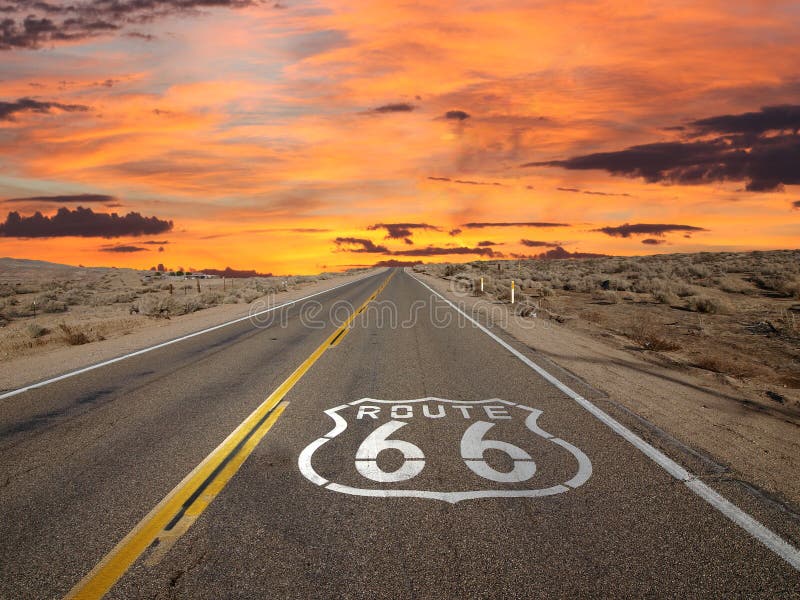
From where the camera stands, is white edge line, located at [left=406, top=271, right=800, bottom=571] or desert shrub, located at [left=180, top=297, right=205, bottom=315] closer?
white edge line, located at [left=406, top=271, right=800, bottom=571]

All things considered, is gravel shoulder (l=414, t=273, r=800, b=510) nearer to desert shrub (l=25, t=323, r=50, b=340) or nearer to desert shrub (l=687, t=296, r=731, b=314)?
desert shrub (l=687, t=296, r=731, b=314)

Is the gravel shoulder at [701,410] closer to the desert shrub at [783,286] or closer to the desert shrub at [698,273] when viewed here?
the desert shrub at [783,286]

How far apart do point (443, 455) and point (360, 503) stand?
125cm

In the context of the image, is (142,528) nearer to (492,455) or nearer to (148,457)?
(148,457)

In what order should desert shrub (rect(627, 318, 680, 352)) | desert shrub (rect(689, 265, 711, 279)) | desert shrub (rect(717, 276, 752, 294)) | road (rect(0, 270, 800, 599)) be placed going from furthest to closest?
desert shrub (rect(689, 265, 711, 279)), desert shrub (rect(717, 276, 752, 294)), desert shrub (rect(627, 318, 680, 352)), road (rect(0, 270, 800, 599))

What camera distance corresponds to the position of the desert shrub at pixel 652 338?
12.4 metres

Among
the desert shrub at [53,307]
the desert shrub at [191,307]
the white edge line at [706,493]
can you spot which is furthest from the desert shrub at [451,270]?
the white edge line at [706,493]

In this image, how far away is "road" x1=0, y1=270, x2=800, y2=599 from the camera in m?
3.02

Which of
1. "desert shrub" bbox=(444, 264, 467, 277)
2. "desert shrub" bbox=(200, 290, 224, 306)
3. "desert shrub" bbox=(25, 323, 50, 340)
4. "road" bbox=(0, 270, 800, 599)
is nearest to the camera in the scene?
"road" bbox=(0, 270, 800, 599)

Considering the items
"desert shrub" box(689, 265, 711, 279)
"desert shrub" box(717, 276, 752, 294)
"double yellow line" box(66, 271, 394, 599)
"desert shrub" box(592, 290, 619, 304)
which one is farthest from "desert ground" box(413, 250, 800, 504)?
"desert shrub" box(689, 265, 711, 279)

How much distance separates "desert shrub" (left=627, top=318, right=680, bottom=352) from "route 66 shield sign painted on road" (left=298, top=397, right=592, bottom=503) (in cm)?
743

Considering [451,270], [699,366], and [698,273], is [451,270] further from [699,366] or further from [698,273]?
[699,366]

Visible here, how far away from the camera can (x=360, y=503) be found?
3.93 m

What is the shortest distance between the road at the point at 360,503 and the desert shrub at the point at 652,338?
6.20 meters
